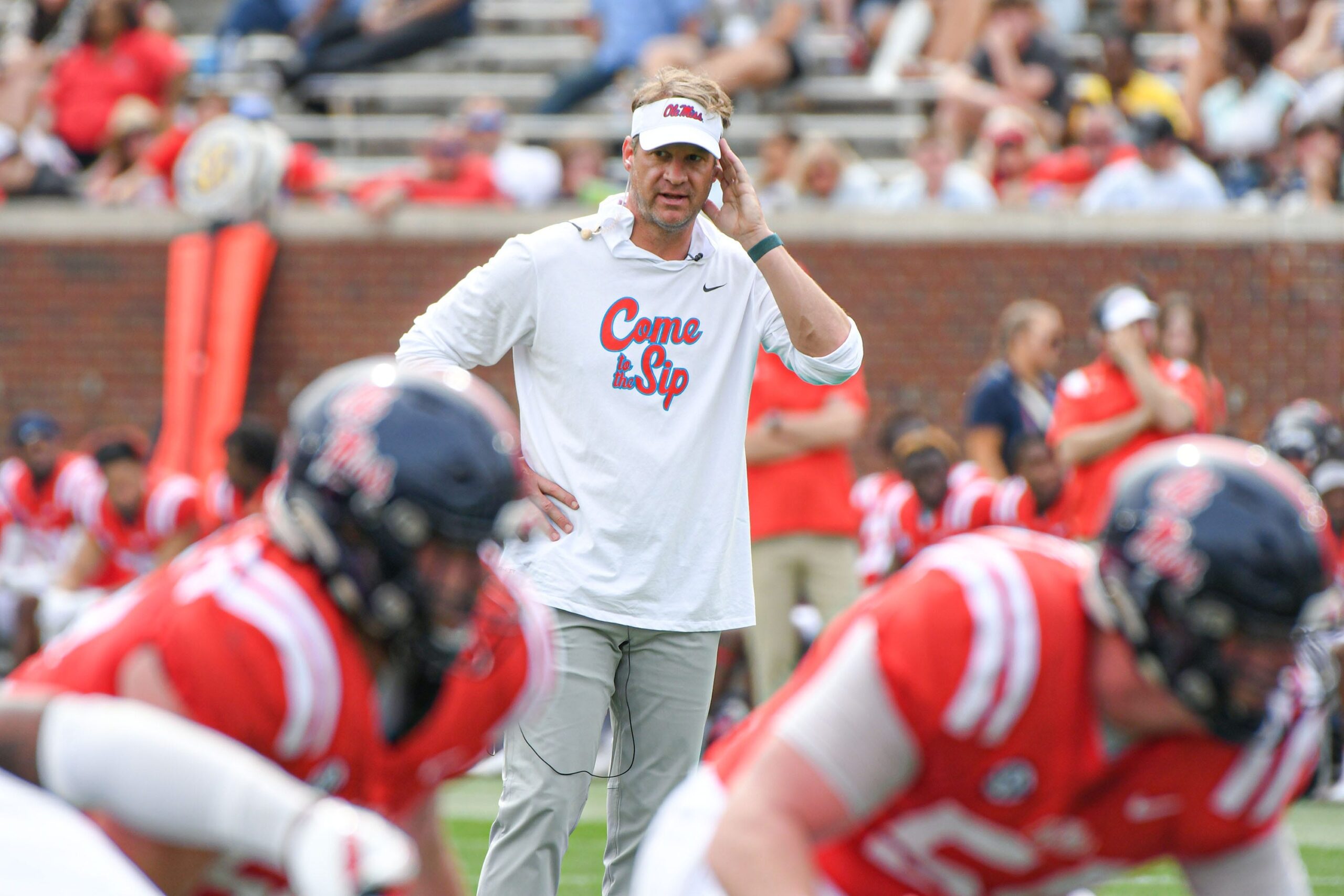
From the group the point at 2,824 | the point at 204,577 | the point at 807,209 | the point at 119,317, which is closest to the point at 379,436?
the point at 204,577

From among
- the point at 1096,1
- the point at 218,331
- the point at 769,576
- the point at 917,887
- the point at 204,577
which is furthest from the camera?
the point at 1096,1

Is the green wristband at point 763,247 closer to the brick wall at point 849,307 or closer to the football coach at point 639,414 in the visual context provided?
the football coach at point 639,414

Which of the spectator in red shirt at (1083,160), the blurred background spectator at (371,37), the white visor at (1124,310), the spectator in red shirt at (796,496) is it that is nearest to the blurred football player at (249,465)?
the spectator in red shirt at (796,496)

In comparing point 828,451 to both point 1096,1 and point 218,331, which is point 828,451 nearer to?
point 218,331

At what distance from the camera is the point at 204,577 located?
249 centimetres

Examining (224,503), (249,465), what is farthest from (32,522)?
(249,465)

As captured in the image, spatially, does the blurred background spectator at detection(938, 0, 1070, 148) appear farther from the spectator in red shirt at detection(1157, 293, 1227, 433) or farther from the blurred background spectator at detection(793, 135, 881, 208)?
the spectator in red shirt at detection(1157, 293, 1227, 433)

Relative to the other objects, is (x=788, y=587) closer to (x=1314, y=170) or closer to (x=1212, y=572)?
(x=1314, y=170)

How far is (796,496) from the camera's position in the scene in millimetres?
7586

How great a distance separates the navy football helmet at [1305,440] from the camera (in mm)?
8562

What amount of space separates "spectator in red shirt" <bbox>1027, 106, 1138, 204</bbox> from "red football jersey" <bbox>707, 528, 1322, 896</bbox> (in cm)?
873

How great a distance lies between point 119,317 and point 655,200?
8881 millimetres

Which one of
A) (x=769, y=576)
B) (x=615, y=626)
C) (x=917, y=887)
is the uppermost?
(x=917, y=887)

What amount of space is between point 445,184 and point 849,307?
2697mm
